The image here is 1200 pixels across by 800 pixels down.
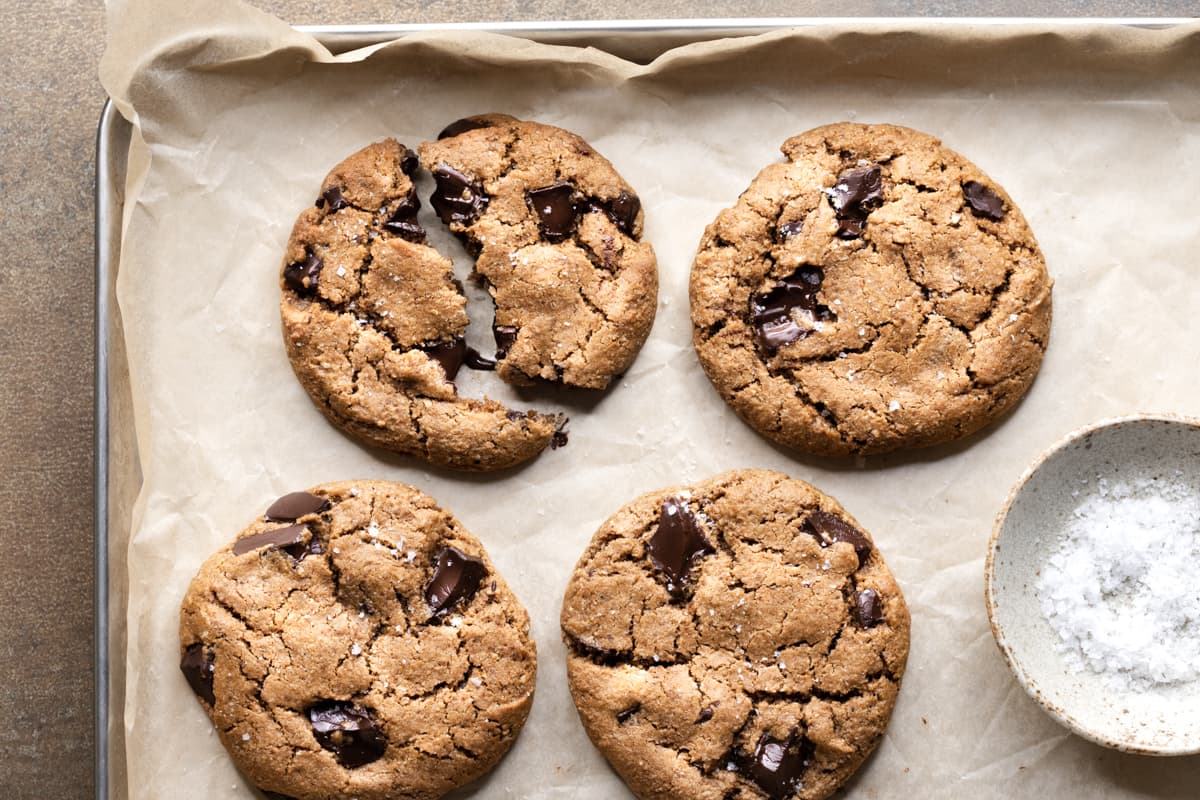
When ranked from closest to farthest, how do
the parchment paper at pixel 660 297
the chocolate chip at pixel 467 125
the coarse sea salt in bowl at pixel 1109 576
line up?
the coarse sea salt in bowl at pixel 1109 576
the parchment paper at pixel 660 297
the chocolate chip at pixel 467 125

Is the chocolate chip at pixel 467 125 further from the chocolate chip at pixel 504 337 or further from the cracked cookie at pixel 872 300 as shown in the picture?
the cracked cookie at pixel 872 300

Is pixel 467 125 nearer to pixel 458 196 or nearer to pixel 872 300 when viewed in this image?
pixel 458 196

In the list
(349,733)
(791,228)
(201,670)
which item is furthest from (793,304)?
(201,670)

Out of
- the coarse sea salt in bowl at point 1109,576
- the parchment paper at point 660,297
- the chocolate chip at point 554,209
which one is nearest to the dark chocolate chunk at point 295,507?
the parchment paper at point 660,297

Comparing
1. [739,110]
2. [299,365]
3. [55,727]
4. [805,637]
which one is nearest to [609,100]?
[739,110]

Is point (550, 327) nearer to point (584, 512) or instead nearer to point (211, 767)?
point (584, 512)

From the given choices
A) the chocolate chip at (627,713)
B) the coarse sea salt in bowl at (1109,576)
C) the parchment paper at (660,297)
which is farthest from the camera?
the parchment paper at (660,297)

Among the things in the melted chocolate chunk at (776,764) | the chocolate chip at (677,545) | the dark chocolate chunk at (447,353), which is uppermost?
the dark chocolate chunk at (447,353)
